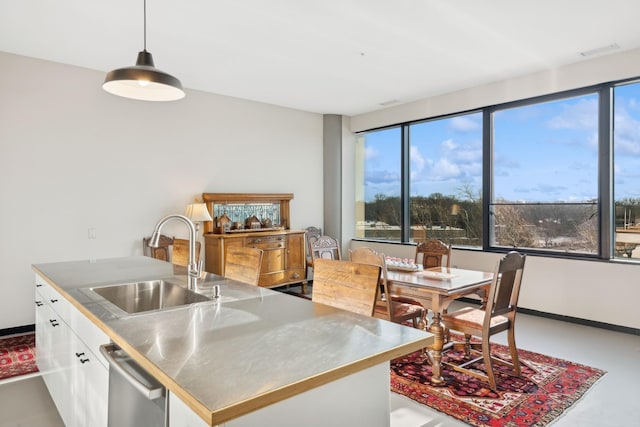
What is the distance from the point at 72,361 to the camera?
80.5 inches

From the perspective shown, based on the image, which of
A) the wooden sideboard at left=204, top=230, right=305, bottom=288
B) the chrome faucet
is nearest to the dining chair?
the wooden sideboard at left=204, top=230, right=305, bottom=288

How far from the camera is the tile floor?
8.16 feet

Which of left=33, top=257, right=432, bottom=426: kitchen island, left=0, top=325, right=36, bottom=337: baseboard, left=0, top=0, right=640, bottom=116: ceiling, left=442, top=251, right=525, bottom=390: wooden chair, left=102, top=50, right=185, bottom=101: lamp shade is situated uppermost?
left=0, top=0, right=640, bottom=116: ceiling

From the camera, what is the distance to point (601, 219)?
438cm

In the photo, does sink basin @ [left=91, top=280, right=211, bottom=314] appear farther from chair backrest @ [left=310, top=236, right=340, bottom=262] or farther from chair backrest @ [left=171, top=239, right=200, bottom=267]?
chair backrest @ [left=310, top=236, right=340, bottom=262]

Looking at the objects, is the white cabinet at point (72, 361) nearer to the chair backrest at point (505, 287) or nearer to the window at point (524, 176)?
the chair backrest at point (505, 287)

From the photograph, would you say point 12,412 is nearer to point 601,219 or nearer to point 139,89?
point 139,89

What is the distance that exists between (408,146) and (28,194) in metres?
5.09

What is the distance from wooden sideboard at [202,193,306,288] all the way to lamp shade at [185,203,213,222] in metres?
0.43

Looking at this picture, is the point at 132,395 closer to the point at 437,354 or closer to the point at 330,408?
the point at 330,408

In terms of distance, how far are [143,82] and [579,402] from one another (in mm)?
3359

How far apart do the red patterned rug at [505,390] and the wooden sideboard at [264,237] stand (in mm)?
2758

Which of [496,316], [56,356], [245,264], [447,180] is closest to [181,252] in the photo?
[245,264]

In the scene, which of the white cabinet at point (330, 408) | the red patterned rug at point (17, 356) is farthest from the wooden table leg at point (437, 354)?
the red patterned rug at point (17, 356)
